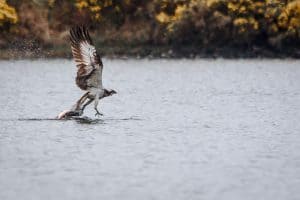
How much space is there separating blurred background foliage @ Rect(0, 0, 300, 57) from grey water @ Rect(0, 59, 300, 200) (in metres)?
17.3

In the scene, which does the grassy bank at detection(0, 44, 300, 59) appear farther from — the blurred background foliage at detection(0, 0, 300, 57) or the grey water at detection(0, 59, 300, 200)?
the grey water at detection(0, 59, 300, 200)

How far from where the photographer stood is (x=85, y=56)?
67.7 ft

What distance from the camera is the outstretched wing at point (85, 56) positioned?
67.3 ft

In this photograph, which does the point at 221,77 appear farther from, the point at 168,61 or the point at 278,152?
the point at 278,152

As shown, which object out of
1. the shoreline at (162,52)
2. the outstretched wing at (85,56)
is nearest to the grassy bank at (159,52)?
the shoreline at (162,52)

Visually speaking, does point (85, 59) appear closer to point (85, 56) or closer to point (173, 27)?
point (85, 56)

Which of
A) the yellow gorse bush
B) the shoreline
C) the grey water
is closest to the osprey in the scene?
the grey water

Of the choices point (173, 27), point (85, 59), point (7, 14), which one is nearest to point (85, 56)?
point (85, 59)

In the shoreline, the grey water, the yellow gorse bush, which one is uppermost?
the yellow gorse bush

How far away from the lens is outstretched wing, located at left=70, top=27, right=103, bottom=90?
2052 cm

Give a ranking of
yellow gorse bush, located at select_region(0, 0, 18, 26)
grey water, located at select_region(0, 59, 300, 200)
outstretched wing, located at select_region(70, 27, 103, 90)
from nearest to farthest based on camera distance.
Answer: grey water, located at select_region(0, 59, 300, 200) < outstretched wing, located at select_region(70, 27, 103, 90) < yellow gorse bush, located at select_region(0, 0, 18, 26)

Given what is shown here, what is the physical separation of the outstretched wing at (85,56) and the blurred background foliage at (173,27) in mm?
30322

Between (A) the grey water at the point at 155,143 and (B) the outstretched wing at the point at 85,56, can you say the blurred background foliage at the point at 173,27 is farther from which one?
(B) the outstretched wing at the point at 85,56

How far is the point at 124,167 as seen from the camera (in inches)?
611
